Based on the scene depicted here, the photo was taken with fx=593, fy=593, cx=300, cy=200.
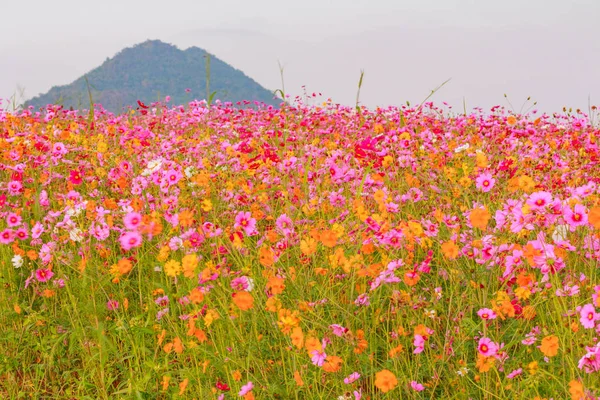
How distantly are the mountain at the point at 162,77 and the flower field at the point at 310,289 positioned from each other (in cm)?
6822

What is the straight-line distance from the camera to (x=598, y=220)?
1.93 meters

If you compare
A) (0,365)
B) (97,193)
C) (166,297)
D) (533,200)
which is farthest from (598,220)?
(97,193)

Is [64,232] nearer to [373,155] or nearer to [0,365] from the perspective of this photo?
[0,365]

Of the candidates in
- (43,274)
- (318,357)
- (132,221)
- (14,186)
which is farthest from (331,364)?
(14,186)

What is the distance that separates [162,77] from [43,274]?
86.9 metres

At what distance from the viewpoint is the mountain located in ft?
249

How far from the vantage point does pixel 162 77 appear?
86.1 m

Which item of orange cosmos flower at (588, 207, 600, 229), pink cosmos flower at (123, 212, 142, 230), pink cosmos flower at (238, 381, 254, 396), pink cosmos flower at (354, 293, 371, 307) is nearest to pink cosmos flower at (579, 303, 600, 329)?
orange cosmos flower at (588, 207, 600, 229)

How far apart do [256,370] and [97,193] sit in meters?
2.26

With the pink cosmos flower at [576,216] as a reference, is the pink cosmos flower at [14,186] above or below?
below

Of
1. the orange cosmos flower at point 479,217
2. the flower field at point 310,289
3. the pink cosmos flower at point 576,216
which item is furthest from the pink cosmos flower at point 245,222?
the pink cosmos flower at point 576,216

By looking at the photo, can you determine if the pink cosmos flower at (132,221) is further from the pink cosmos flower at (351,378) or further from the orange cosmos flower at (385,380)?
the orange cosmos flower at (385,380)

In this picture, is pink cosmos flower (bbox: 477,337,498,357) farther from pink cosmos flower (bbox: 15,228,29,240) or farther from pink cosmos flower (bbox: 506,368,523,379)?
pink cosmos flower (bbox: 15,228,29,240)

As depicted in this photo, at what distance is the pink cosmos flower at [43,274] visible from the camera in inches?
124
